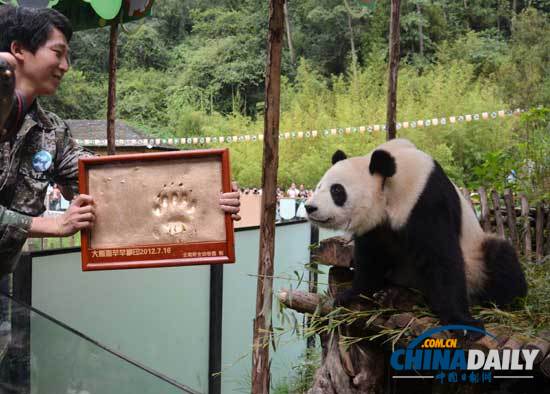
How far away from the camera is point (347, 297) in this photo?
258 centimetres

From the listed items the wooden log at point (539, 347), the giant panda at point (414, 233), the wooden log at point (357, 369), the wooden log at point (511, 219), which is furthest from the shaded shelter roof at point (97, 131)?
the wooden log at point (539, 347)

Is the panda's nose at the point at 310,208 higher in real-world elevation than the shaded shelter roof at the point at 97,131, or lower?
lower

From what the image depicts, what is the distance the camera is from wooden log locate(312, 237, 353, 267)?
2.80 metres

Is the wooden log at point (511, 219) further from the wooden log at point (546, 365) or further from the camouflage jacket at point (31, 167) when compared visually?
the camouflage jacket at point (31, 167)

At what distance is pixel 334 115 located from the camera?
19812mm

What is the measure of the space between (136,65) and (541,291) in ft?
96.5

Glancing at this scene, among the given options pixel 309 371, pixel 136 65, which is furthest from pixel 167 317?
pixel 136 65

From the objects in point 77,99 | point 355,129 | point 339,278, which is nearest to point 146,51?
point 77,99

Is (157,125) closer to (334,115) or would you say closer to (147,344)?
(334,115)

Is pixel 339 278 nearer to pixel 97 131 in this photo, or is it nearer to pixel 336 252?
pixel 336 252

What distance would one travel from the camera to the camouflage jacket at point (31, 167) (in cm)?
199

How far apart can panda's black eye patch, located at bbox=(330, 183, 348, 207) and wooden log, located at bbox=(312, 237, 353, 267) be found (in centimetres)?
45

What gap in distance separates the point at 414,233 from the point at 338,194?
1.08 ft

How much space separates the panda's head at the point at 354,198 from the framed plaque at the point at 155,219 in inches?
18.3
